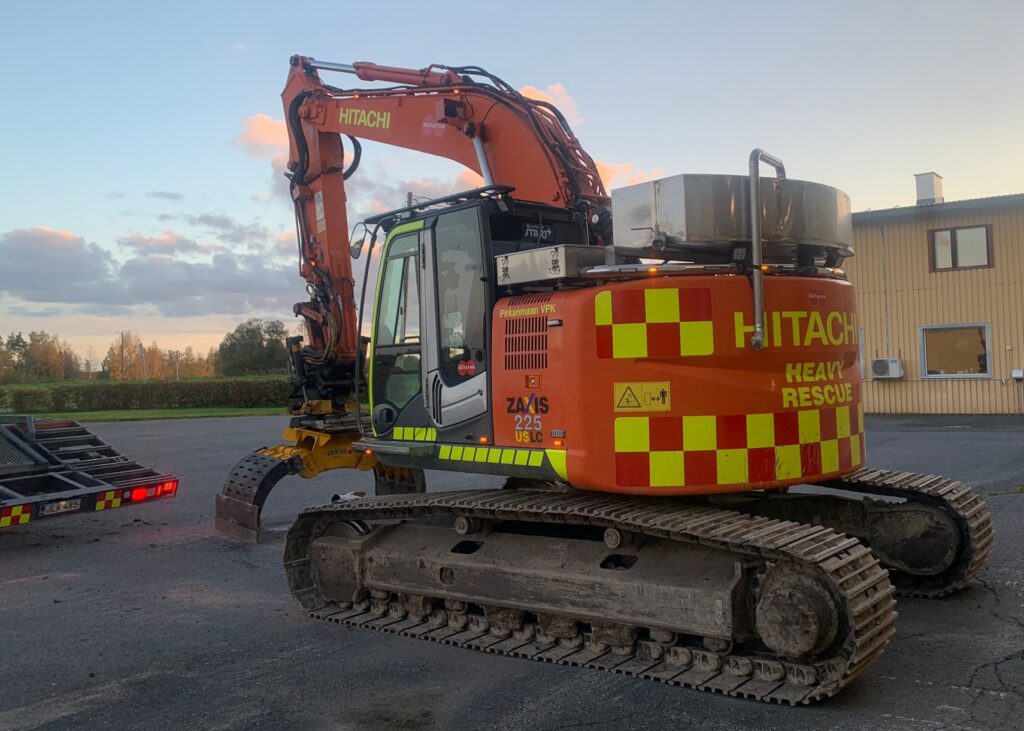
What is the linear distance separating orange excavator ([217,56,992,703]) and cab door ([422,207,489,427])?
0.6 inches

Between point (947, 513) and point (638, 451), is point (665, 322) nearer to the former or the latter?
point (638, 451)

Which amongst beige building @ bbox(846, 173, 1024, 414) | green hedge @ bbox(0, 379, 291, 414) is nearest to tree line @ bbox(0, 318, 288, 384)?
green hedge @ bbox(0, 379, 291, 414)

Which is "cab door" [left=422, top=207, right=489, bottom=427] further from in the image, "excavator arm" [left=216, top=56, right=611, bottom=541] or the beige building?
the beige building

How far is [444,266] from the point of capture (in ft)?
19.5

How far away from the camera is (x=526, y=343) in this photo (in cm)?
530

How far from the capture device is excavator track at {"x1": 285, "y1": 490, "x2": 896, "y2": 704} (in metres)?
4.35

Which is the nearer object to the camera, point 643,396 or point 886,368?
point 643,396

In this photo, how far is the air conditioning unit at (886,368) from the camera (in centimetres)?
2372

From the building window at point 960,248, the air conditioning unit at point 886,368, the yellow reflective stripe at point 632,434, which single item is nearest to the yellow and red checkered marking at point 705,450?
the yellow reflective stripe at point 632,434

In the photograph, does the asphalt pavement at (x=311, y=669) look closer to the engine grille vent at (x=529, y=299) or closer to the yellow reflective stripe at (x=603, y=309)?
the yellow reflective stripe at (x=603, y=309)

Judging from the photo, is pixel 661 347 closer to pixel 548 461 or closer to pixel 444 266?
pixel 548 461

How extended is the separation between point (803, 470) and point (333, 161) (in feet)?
20.9

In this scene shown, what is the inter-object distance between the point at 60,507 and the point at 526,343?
580 centimetres

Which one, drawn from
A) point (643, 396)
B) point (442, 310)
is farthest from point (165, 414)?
point (643, 396)
